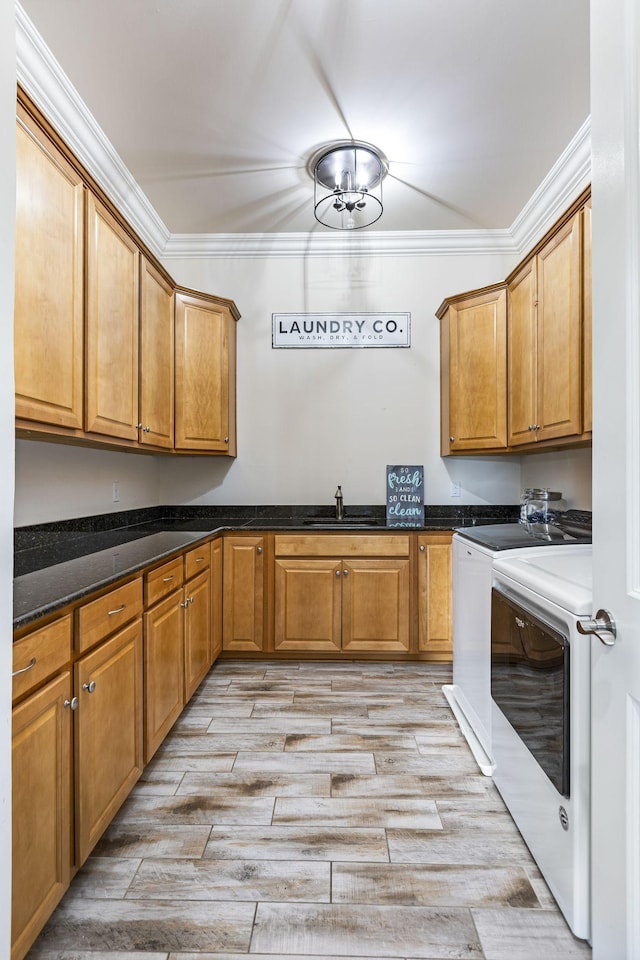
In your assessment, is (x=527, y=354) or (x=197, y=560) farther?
(x=527, y=354)

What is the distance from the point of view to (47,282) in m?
1.80

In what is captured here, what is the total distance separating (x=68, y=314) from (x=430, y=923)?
2212 mm

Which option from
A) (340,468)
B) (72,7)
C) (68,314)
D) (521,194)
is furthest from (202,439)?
(521,194)

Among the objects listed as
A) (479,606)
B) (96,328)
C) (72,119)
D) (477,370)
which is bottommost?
(479,606)

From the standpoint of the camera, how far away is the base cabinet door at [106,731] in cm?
147

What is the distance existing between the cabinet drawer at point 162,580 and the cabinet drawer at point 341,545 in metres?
0.94

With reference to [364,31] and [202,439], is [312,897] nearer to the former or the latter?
[202,439]

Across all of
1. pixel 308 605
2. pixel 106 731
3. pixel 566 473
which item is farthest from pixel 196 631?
pixel 566 473

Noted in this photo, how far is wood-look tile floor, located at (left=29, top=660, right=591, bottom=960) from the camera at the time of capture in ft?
4.41

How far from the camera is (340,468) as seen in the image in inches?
152

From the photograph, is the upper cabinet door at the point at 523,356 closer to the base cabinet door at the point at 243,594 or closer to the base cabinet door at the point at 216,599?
the base cabinet door at the point at 243,594

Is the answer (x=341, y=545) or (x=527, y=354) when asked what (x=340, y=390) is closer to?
(x=341, y=545)

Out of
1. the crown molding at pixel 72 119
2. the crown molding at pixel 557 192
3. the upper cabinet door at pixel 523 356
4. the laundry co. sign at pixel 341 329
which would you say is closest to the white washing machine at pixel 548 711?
the upper cabinet door at pixel 523 356

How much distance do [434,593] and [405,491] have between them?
799mm
